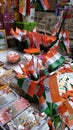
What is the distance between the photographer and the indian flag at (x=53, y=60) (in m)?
1.20

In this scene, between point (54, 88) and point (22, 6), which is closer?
point (54, 88)

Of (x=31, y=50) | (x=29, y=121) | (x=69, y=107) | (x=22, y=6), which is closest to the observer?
(x=29, y=121)

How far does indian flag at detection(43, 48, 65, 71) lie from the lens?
1199 millimetres

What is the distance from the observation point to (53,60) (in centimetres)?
124

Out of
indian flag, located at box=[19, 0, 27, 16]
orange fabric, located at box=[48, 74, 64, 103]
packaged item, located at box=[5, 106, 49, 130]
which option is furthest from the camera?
indian flag, located at box=[19, 0, 27, 16]

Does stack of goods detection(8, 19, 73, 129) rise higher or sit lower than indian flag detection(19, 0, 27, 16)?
lower

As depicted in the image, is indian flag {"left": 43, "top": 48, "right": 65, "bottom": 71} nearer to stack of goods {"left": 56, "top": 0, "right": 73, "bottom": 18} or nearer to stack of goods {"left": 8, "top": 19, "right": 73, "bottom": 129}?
stack of goods {"left": 8, "top": 19, "right": 73, "bottom": 129}

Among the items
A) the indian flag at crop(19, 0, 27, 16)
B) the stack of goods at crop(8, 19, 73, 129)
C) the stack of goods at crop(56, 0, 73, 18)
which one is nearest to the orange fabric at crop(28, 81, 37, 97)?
the stack of goods at crop(8, 19, 73, 129)

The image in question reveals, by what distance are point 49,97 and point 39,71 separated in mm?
145

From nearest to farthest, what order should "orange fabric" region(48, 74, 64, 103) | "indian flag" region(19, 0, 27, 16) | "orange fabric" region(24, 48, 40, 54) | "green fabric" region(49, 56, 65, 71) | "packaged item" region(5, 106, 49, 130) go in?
"packaged item" region(5, 106, 49, 130)
"orange fabric" region(48, 74, 64, 103)
"green fabric" region(49, 56, 65, 71)
"orange fabric" region(24, 48, 40, 54)
"indian flag" region(19, 0, 27, 16)

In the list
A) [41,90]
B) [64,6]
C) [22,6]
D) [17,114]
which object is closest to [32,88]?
[41,90]

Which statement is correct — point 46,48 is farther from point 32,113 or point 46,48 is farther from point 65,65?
point 32,113

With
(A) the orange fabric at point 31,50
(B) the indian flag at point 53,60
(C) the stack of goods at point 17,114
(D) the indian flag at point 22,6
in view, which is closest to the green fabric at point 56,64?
(B) the indian flag at point 53,60

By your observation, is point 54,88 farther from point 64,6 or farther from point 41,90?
point 64,6
